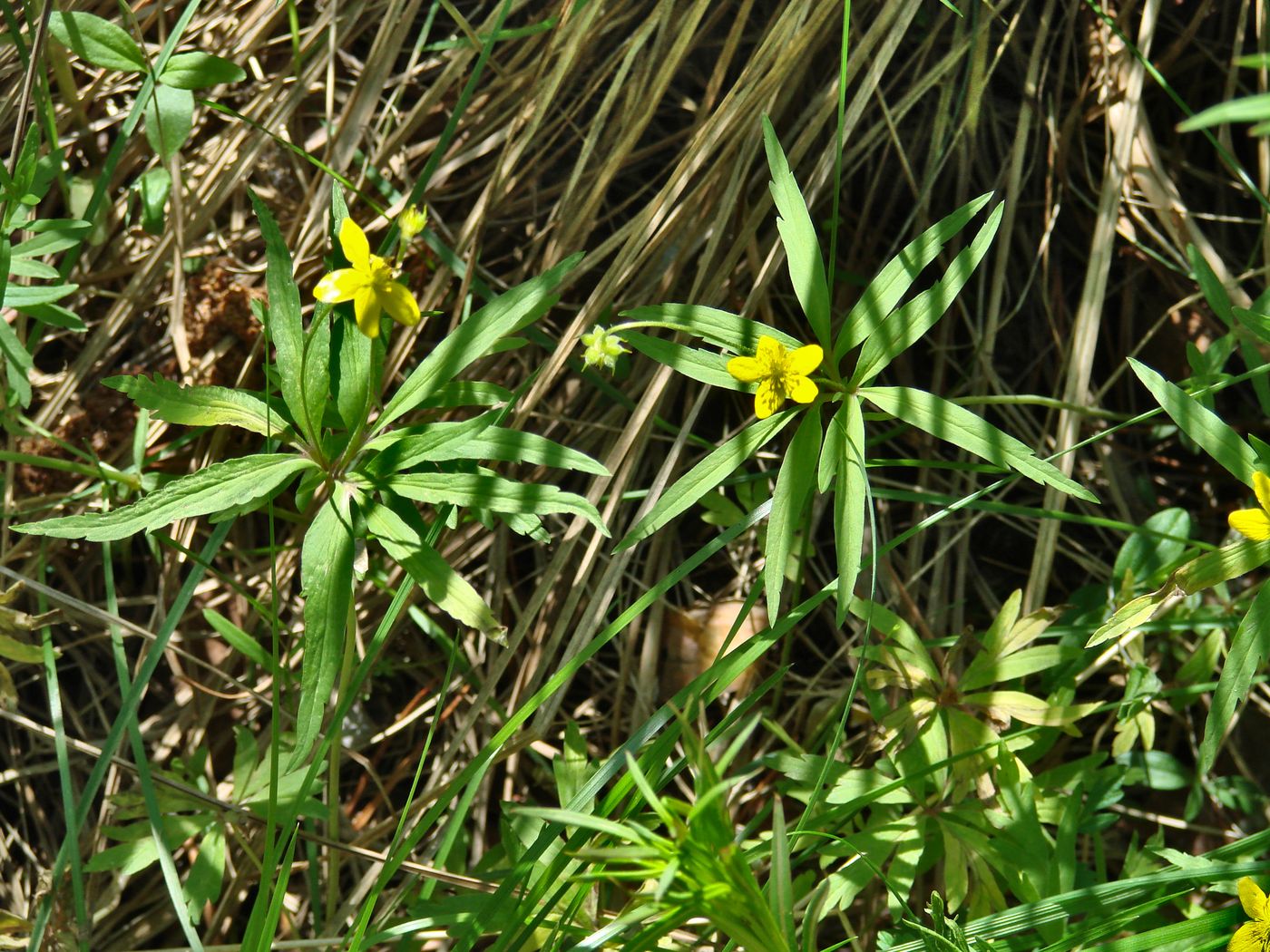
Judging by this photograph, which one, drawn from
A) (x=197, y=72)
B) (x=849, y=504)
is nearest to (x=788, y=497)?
(x=849, y=504)

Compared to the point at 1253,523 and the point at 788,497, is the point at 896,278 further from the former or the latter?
the point at 1253,523

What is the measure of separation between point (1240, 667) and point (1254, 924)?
0.43 metres

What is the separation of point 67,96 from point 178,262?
46 cm

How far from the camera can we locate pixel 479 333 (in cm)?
174

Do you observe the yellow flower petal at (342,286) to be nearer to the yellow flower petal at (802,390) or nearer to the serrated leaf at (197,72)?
the yellow flower petal at (802,390)

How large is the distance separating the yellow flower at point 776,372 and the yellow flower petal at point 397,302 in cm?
50

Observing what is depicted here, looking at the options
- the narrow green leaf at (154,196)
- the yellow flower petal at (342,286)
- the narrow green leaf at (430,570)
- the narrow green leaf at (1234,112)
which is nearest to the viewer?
the narrow green leaf at (1234,112)

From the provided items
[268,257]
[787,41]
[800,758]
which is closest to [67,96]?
[268,257]

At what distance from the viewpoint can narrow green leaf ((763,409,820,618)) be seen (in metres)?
A: 1.65

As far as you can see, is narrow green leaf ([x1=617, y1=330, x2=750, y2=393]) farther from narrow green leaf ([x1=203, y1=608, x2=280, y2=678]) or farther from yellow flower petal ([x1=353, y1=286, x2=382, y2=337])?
narrow green leaf ([x1=203, y1=608, x2=280, y2=678])

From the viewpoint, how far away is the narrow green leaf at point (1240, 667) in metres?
1.61

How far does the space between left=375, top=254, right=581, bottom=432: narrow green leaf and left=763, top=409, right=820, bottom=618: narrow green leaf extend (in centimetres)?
47

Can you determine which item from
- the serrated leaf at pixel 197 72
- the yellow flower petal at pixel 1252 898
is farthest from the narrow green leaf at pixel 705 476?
the serrated leaf at pixel 197 72

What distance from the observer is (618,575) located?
6.81ft
